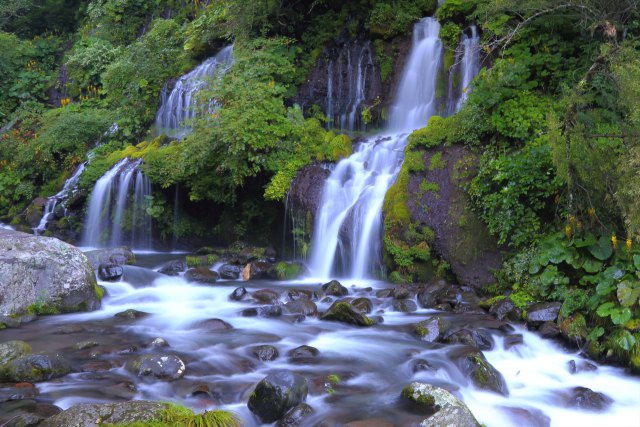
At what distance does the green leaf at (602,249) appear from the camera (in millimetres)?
6969

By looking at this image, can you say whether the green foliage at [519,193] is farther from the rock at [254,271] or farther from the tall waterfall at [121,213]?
the tall waterfall at [121,213]

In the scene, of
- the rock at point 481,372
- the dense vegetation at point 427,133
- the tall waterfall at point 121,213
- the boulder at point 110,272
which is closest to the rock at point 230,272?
the dense vegetation at point 427,133

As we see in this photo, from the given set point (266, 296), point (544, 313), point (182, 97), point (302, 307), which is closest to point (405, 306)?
point (302, 307)

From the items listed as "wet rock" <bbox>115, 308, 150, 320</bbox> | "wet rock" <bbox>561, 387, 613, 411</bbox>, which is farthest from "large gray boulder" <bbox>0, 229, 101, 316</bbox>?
"wet rock" <bbox>561, 387, 613, 411</bbox>

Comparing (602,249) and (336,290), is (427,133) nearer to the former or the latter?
(336,290)

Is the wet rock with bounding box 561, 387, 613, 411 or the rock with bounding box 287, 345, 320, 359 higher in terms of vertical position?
the rock with bounding box 287, 345, 320, 359

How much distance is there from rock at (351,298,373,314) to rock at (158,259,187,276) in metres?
3.97

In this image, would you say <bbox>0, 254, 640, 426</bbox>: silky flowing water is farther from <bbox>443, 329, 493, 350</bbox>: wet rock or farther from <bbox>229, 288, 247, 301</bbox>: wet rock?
<bbox>229, 288, 247, 301</bbox>: wet rock

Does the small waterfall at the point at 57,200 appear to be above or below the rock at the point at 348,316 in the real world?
above

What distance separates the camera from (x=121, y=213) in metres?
13.6

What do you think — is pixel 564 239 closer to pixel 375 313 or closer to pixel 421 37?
pixel 375 313

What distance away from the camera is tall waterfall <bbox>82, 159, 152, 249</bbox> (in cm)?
1353

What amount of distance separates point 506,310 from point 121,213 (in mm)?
9583

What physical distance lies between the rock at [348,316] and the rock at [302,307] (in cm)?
37
